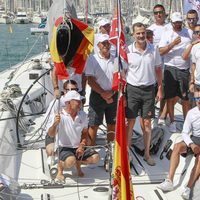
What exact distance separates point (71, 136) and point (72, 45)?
1.03m

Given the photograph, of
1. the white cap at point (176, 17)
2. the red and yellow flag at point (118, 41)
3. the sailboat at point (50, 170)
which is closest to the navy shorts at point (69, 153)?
the sailboat at point (50, 170)

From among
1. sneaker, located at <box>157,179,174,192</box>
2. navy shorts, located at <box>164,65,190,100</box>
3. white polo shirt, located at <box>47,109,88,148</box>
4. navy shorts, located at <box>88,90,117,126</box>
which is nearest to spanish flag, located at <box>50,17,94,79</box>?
white polo shirt, located at <box>47,109,88,148</box>

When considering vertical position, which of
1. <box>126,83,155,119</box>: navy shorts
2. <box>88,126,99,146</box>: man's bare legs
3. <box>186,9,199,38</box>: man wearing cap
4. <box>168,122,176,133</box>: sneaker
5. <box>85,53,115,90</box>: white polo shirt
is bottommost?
<box>168,122,176,133</box>: sneaker

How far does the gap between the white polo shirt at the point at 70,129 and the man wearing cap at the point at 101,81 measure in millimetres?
309

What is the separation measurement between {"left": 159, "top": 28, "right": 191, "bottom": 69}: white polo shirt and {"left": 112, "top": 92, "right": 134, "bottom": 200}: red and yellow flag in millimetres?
2526

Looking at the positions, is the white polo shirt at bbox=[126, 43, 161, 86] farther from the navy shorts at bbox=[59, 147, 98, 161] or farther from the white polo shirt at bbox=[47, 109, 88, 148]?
the navy shorts at bbox=[59, 147, 98, 161]

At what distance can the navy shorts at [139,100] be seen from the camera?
4.66 m

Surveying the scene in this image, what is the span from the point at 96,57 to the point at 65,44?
0.81 metres

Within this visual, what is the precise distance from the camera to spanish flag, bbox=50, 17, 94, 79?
3.65m

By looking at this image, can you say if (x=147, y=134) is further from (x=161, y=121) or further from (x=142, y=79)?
(x=161, y=121)

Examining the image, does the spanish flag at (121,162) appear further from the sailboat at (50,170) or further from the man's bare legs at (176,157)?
the man's bare legs at (176,157)

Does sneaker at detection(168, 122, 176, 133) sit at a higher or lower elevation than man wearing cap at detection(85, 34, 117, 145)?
lower

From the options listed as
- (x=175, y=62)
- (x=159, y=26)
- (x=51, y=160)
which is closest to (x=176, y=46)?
(x=175, y=62)

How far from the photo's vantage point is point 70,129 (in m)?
4.42
